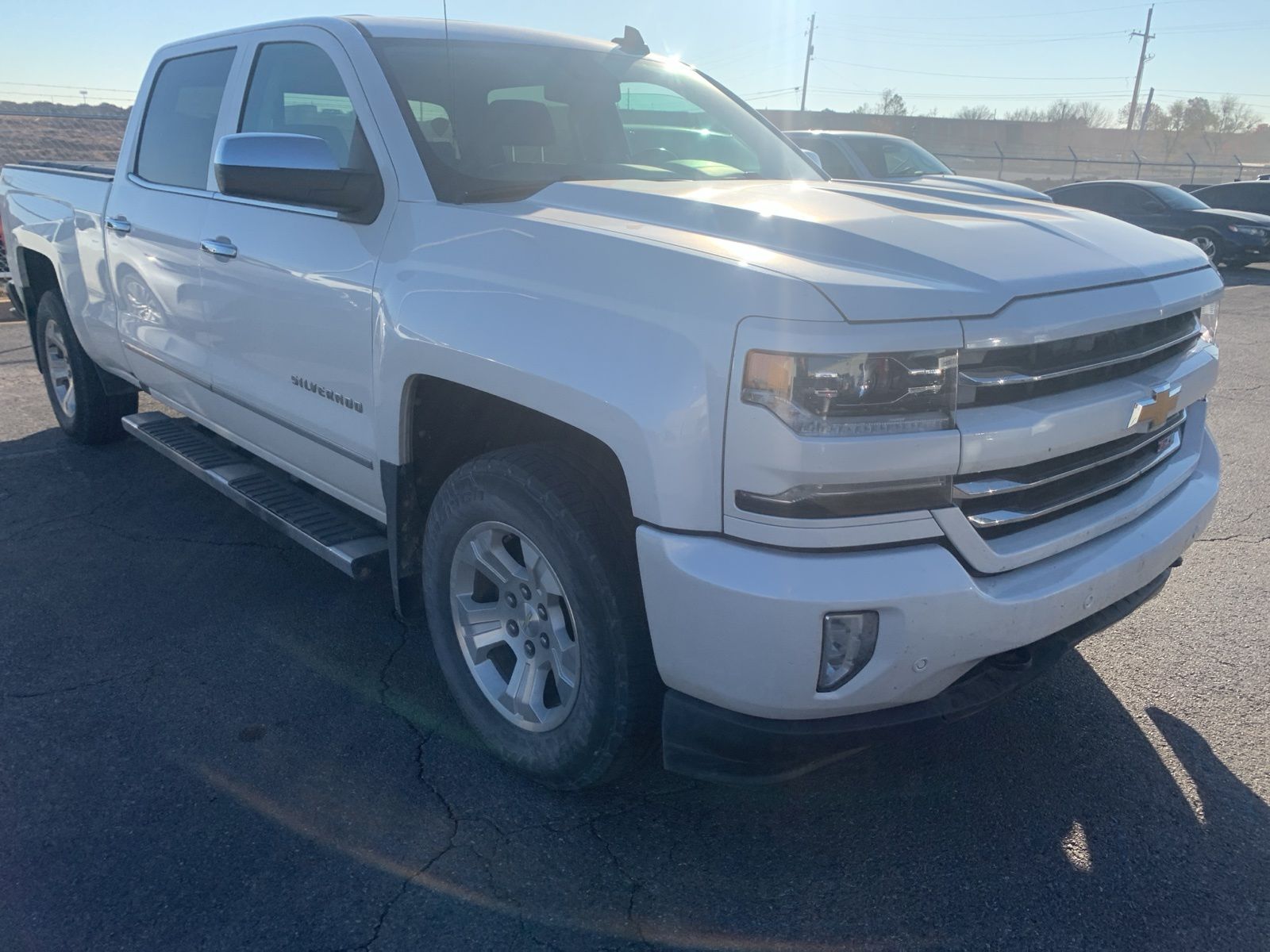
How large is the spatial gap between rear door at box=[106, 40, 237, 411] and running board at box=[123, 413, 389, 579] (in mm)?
193

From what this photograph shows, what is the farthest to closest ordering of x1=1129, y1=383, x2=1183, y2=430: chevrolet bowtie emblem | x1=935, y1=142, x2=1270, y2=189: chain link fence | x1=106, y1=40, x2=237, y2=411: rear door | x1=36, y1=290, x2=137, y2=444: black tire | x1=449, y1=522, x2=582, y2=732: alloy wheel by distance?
1. x1=935, y1=142, x2=1270, y2=189: chain link fence
2. x1=36, y1=290, x2=137, y2=444: black tire
3. x1=106, y1=40, x2=237, y2=411: rear door
4. x1=449, y1=522, x2=582, y2=732: alloy wheel
5. x1=1129, y1=383, x2=1183, y2=430: chevrolet bowtie emblem

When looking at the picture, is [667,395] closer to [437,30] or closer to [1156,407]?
[1156,407]

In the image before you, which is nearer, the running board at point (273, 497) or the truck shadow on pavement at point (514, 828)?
the truck shadow on pavement at point (514, 828)

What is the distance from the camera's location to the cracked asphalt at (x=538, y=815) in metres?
2.32

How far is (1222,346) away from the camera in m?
9.38

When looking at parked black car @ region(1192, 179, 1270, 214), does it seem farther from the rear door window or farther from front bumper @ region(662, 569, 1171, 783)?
front bumper @ region(662, 569, 1171, 783)

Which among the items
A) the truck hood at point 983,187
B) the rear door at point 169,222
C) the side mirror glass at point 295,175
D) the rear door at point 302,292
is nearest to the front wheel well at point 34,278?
the rear door at point 169,222

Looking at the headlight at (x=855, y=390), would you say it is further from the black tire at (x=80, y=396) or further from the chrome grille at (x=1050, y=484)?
the black tire at (x=80, y=396)

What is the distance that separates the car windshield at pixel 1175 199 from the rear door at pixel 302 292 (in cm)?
1582

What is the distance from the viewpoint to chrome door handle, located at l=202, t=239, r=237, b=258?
3609 mm

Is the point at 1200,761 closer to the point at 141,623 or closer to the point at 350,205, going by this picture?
the point at 350,205

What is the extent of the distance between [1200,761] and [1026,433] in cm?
139

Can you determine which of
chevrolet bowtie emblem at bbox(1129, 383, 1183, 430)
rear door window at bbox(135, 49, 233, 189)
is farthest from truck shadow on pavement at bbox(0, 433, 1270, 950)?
rear door window at bbox(135, 49, 233, 189)

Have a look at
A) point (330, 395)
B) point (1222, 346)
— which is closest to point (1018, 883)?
point (330, 395)
